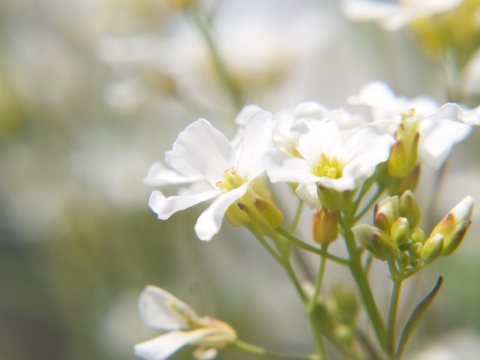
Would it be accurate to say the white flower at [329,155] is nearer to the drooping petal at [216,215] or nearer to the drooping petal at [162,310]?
the drooping petal at [216,215]

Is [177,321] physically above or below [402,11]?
below

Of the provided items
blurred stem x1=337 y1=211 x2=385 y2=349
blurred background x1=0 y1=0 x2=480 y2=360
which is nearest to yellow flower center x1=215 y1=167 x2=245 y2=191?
blurred stem x1=337 y1=211 x2=385 y2=349

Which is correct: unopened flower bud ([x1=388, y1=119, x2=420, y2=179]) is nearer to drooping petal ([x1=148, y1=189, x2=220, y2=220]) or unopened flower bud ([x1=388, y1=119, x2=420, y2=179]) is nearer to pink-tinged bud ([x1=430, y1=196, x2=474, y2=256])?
pink-tinged bud ([x1=430, y1=196, x2=474, y2=256])

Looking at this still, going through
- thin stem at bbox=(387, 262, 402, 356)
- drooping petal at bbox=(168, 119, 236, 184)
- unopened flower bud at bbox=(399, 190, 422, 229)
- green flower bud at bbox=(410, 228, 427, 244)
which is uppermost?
drooping petal at bbox=(168, 119, 236, 184)

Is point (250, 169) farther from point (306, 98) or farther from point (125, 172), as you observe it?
point (306, 98)

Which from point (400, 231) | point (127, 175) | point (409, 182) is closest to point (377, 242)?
point (400, 231)

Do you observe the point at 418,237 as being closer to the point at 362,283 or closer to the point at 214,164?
the point at 362,283

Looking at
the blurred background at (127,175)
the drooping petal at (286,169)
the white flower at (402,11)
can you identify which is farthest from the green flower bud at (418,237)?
the blurred background at (127,175)
